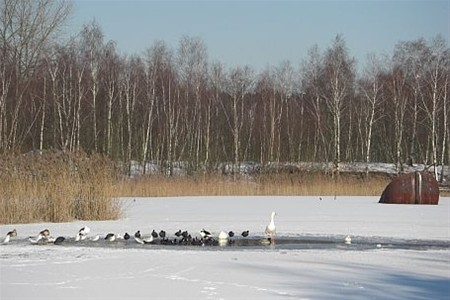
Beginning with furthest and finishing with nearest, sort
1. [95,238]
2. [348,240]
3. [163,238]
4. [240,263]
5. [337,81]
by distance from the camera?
[337,81] < [163,238] < [95,238] < [348,240] < [240,263]

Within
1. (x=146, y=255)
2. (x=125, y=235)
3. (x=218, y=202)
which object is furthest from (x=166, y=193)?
(x=146, y=255)

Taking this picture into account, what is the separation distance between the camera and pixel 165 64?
144 ft

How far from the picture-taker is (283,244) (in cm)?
1138

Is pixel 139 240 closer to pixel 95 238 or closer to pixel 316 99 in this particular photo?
pixel 95 238

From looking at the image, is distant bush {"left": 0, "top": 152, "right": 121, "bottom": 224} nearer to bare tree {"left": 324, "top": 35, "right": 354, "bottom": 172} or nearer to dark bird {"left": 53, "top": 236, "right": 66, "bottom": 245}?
dark bird {"left": 53, "top": 236, "right": 66, "bottom": 245}

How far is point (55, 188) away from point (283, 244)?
230 inches

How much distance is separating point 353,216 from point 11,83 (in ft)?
78.4

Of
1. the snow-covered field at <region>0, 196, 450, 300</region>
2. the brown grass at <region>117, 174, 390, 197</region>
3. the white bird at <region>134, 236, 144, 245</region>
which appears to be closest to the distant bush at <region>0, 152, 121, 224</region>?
the snow-covered field at <region>0, 196, 450, 300</region>

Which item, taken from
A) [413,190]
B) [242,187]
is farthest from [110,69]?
[413,190]

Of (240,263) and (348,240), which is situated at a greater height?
(348,240)

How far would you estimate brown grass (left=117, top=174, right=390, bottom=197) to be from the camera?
23.3 meters

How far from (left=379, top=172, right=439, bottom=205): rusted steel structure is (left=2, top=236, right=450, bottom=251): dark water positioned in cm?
910

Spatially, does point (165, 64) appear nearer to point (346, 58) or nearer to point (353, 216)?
point (346, 58)

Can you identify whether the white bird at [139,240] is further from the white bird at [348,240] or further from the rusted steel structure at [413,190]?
the rusted steel structure at [413,190]
